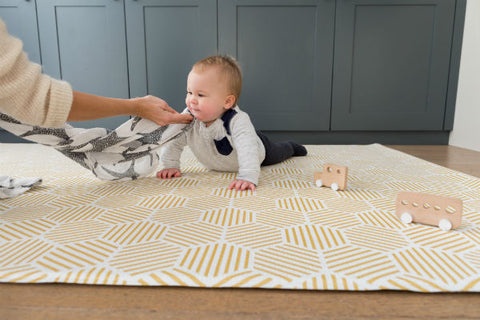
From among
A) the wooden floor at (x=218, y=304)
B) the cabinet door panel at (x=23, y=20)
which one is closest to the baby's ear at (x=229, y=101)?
the wooden floor at (x=218, y=304)

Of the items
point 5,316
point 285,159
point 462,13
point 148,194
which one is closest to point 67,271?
point 5,316

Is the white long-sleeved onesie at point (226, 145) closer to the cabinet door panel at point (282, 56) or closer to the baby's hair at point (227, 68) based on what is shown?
the baby's hair at point (227, 68)

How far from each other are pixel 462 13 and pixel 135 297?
2.39 metres

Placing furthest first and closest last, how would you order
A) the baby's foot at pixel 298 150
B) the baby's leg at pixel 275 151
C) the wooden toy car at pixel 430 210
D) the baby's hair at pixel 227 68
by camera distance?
the baby's foot at pixel 298 150 → the baby's leg at pixel 275 151 → the baby's hair at pixel 227 68 → the wooden toy car at pixel 430 210

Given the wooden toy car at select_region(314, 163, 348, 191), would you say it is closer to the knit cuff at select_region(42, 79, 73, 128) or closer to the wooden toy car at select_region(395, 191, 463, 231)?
the wooden toy car at select_region(395, 191, 463, 231)

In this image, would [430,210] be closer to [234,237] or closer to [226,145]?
[234,237]

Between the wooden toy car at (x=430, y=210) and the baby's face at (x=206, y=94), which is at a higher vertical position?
the baby's face at (x=206, y=94)

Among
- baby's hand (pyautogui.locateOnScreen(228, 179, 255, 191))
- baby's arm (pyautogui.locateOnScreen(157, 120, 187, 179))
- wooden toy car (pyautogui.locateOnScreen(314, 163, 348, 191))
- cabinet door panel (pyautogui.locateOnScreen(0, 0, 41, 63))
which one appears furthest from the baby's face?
cabinet door panel (pyautogui.locateOnScreen(0, 0, 41, 63))

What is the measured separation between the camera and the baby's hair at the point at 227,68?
101 cm

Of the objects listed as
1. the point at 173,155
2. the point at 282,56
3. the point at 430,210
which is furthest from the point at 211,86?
the point at 282,56

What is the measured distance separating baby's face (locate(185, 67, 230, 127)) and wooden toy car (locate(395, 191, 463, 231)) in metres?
0.59

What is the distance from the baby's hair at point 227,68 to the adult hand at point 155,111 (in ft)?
0.53

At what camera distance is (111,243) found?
57 cm

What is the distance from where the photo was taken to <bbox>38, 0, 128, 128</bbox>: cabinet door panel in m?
2.02
